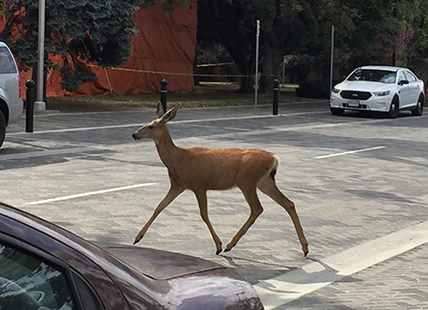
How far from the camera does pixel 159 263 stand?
344 centimetres

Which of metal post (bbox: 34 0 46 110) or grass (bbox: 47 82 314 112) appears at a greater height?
metal post (bbox: 34 0 46 110)

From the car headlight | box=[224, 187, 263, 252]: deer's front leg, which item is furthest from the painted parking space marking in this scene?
the car headlight

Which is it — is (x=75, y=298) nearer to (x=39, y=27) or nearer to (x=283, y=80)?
(x=39, y=27)

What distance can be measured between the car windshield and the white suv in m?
15.0

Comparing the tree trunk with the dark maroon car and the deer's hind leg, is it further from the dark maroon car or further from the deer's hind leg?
the dark maroon car

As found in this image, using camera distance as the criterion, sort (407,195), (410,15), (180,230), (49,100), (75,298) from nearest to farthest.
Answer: (75,298), (180,230), (407,195), (49,100), (410,15)

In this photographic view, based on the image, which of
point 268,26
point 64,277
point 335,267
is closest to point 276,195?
point 335,267

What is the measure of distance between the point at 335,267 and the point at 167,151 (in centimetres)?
187

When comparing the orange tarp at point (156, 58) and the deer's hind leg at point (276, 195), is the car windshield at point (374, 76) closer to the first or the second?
the orange tarp at point (156, 58)

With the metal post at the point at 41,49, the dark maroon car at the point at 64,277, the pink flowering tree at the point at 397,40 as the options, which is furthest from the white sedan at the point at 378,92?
the dark maroon car at the point at 64,277

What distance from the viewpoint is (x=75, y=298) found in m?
2.62

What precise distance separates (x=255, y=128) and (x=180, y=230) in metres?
12.5

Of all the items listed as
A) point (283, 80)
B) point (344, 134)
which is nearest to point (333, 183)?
point (344, 134)

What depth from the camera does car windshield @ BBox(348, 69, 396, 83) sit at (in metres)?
28.3
